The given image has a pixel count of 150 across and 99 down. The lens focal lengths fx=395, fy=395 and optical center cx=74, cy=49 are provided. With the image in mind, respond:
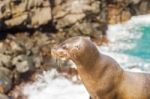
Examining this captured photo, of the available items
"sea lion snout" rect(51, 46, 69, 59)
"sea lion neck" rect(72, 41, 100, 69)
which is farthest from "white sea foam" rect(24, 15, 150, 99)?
"sea lion snout" rect(51, 46, 69, 59)

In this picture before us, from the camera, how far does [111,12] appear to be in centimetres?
1778

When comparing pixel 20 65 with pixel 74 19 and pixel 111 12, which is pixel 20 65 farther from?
pixel 111 12

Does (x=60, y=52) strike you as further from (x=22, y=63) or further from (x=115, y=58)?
(x=115, y=58)

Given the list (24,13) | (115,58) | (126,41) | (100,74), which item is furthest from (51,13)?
(100,74)

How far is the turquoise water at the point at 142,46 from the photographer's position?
14.2 meters

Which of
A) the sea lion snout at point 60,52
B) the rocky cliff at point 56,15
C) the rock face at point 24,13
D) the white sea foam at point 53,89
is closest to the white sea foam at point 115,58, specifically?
the white sea foam at point 53,89

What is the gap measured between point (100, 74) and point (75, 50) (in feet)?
1.37

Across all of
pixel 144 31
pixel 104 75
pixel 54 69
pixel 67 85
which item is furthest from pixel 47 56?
pixel 104 75

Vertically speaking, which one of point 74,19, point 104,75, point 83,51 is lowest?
point 74,19

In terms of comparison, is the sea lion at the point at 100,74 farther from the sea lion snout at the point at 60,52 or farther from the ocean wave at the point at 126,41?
the ocean wave at the point at 126,41

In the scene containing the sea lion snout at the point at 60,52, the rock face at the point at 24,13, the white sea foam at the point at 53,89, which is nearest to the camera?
the sea lion snout at the point at 60,52

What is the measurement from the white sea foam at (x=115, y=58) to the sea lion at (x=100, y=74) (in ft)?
21.5

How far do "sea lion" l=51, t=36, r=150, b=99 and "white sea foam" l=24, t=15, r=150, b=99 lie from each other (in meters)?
6.54

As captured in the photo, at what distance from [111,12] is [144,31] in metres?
1.94
